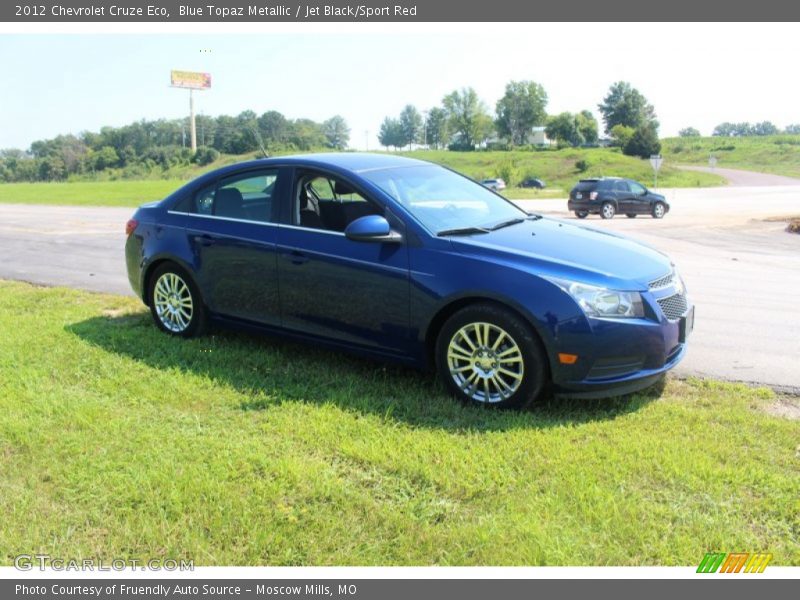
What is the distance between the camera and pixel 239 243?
570 cm

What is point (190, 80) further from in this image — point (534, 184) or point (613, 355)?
point (613, 355)

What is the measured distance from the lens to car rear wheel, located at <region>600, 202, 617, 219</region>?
2664cm

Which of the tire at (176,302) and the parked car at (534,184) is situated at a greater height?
the parked car at (534,184)

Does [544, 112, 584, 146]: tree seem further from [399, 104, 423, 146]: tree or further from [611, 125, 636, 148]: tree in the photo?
[399, 104, 423, 146]: tree

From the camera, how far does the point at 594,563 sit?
2.93 m

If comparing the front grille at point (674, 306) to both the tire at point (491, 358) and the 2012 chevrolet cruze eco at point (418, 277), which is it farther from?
the tire at point (491, 358)

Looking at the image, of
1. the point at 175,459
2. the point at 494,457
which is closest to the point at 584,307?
the point at 494,457

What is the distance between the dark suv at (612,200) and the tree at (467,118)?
108261 mm

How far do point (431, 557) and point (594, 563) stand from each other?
2.22 feet

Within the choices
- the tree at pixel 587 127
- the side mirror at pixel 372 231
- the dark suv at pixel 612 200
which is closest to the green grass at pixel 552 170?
the tree at pixel 587 127

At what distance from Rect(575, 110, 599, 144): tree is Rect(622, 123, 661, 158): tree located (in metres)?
24.3

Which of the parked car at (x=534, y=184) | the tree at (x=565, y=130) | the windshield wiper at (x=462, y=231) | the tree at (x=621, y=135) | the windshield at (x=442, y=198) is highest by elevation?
the tree at (x=565, y=130)

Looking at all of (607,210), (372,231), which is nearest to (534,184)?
(607,210)

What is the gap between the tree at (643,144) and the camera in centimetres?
9444
